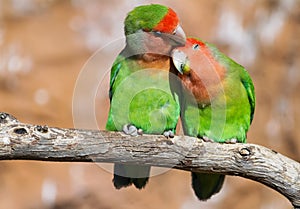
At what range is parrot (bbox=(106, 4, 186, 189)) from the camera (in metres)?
2.83

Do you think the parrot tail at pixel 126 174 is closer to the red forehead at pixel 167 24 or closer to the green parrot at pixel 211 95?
the green parrot at pixel 211 95

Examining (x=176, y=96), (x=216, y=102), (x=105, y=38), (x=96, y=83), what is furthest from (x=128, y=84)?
(x=105, y=38)

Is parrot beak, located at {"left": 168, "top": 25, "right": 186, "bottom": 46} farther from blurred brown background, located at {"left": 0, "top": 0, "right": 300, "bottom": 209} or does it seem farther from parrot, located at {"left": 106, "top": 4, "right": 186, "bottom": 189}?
blurred brown background, located at {"left": 0, "top": 0, "right": 300, "bottom": 209}

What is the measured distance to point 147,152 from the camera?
8.18 feet

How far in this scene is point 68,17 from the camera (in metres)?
4.38

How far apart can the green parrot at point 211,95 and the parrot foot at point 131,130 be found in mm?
268

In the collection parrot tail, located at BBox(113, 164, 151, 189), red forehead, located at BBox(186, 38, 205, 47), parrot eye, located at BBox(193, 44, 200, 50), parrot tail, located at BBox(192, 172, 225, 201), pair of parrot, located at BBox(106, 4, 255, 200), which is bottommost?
parrot tail, located at BBox(192, 172, 225, 201)

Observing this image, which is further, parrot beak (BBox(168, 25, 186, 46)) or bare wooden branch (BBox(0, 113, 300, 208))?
parrot beak (BBox(168, 25, 186, 46))

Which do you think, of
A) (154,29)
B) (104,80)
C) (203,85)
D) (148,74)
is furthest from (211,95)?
(104,80)

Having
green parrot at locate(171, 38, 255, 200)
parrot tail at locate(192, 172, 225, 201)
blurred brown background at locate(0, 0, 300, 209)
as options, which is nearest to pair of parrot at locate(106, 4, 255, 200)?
green parrot at locate(171, 38, 255, 200)

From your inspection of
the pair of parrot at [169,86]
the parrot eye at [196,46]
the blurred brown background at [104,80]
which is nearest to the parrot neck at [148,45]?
the pair of parrot at [169,86]

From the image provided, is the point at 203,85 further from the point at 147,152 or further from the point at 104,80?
the point at 104,80

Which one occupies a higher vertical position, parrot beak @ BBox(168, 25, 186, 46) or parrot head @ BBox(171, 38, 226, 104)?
parrot beak @ BBox(168, 25, 186, 46)

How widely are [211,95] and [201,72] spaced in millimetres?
113
